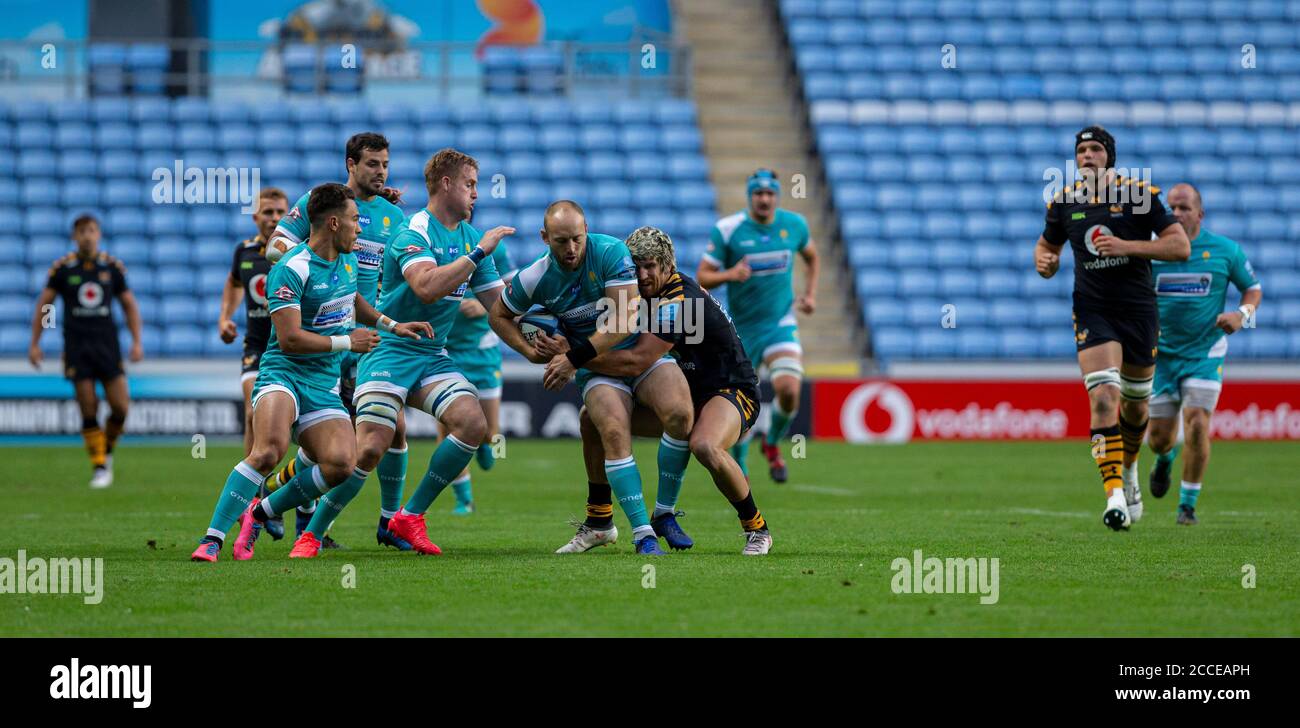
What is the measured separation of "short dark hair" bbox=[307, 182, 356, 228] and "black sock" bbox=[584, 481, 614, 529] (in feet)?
6.67

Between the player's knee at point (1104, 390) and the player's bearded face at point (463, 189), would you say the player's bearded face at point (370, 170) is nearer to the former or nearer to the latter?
the player's bearded face at point (463, 189)

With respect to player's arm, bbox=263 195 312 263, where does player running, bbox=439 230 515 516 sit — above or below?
below

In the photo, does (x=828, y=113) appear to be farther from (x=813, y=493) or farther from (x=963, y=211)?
(x=813, y=493)

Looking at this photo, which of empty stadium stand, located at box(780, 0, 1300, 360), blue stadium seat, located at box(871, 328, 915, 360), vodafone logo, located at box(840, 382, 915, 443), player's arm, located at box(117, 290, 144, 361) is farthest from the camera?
empty stadium stand, located at box(780, 0, 1300, 360)

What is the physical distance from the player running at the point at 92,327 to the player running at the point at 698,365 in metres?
8.15

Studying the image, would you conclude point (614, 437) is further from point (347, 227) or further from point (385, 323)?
point (347, 227)

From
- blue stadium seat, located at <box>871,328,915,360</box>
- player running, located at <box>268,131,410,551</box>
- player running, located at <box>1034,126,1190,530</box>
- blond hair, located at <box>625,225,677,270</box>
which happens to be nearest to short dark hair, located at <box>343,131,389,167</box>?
player running, located at <box>268,131,410,551</box>

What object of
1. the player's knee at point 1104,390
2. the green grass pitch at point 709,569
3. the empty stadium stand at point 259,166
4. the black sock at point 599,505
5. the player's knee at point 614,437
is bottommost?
the green grass pitch at point 709,569

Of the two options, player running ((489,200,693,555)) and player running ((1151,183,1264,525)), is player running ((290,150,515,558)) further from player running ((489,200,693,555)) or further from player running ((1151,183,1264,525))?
player running ((1151,183,1264,525))

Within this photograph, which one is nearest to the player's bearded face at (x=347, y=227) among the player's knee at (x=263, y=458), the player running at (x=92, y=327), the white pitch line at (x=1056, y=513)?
the player's knee at (x=263, y=458)

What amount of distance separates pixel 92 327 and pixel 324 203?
827cm

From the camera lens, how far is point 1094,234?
35.2 feet

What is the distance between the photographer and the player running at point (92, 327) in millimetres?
15977

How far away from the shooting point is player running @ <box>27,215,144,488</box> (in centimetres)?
1598
